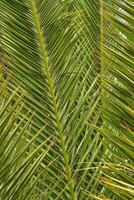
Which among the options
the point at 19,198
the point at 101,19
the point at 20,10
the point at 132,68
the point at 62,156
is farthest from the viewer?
the point at 101,19

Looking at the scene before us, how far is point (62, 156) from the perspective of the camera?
2.80m

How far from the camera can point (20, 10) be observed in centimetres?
301

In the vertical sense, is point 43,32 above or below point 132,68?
below

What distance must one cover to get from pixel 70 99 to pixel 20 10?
549mm

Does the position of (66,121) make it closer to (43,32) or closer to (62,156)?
(62,156)

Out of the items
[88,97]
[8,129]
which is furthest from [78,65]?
[8,129]

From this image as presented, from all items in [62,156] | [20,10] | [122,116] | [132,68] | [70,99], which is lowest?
[62,156]

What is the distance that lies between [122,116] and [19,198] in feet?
1.47

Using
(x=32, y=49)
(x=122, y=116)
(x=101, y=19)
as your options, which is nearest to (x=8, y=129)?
(x=122, y=116)

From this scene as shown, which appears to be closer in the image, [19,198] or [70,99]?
[19,198]

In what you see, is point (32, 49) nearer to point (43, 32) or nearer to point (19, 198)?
point (43, 32)

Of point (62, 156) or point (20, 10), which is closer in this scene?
point (62, 156)

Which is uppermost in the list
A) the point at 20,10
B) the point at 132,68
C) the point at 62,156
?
the point at 132,68

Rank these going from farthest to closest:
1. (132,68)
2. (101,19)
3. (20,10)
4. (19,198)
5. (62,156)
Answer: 1. (101,19)
2. (20,10)
3. (62,156)
4. (19,198)
5. (132,68)
